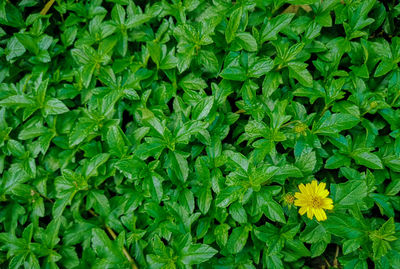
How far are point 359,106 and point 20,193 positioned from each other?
1.98m

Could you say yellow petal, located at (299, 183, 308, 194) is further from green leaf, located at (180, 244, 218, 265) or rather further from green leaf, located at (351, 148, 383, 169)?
green leaf, located at (180, 244, 218, 265)

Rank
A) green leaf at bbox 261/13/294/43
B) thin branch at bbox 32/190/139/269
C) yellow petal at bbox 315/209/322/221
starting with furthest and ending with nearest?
green leaf at bbox 261/13/294/43
thin branch at bbox 32/190/139/269
yellow petal at bbox 315/209/322/221

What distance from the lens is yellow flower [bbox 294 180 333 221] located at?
1.60 m

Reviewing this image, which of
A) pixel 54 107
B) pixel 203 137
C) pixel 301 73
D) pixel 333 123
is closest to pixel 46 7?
pixel 54 107

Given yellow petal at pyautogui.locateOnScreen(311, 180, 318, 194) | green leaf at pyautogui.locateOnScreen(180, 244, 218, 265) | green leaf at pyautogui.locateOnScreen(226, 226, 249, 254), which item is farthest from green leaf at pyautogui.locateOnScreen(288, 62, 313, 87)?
green leaf at pyautogui.locateOnScreen(180, 244, 218, 265)

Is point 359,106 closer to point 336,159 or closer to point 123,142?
point 336,159

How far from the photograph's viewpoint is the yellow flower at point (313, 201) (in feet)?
5.24

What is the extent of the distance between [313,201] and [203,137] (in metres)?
0.64

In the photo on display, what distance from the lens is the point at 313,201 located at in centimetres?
162

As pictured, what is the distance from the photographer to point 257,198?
176 centimetres

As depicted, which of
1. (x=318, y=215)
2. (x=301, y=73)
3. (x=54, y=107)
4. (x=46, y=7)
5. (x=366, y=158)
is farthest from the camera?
(x=46, y=7)

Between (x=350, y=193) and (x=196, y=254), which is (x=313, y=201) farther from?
(x=196, y=254)

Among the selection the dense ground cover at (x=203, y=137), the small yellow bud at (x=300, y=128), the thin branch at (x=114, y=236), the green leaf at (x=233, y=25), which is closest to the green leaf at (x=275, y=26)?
the dense ground cover at (x=203, y=137)

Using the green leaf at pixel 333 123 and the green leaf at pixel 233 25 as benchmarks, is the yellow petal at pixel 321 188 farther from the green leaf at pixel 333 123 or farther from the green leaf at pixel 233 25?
the green leaf at pixel 233 25
